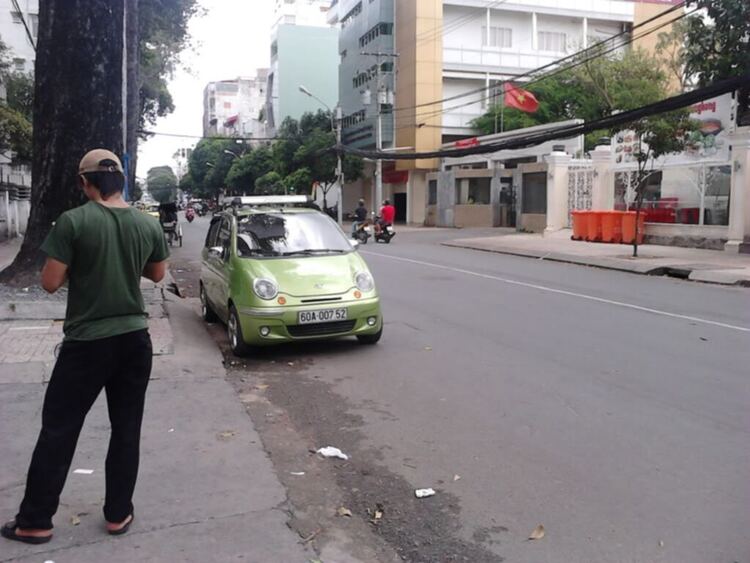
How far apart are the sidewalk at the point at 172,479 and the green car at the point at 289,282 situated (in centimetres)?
76

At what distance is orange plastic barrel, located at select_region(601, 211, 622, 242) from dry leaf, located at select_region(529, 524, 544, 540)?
2186 cm

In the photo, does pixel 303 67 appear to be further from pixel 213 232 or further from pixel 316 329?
pixel 316 329

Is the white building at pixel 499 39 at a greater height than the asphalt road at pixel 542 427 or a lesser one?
greater

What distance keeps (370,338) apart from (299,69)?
79.3 m

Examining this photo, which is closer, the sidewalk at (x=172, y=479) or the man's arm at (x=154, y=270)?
the sidewalk at (x=172, y=479)

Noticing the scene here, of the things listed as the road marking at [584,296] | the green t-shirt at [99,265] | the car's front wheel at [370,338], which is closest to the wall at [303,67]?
the road marking at [584,296]

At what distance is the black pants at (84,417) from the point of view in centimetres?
334

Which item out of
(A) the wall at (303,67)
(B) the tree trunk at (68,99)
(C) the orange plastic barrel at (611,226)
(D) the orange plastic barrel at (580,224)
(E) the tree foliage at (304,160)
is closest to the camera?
(B) the tree trunk at (68,99)

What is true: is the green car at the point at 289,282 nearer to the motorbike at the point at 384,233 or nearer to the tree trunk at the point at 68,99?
the tree trunk at the point at 68,99

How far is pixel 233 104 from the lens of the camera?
454 feet

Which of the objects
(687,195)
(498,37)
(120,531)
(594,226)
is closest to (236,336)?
(120,531)

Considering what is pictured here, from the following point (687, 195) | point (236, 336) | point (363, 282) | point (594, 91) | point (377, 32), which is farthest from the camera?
point (377, 32)

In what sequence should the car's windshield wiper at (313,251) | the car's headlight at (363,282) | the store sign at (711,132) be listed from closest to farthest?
the car's headlight at (363,282) → the car's windshield wiper at (313,251) → the store sign at (711,132)

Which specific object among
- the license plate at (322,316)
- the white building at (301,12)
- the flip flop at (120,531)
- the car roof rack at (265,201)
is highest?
the white building at (301,12)
